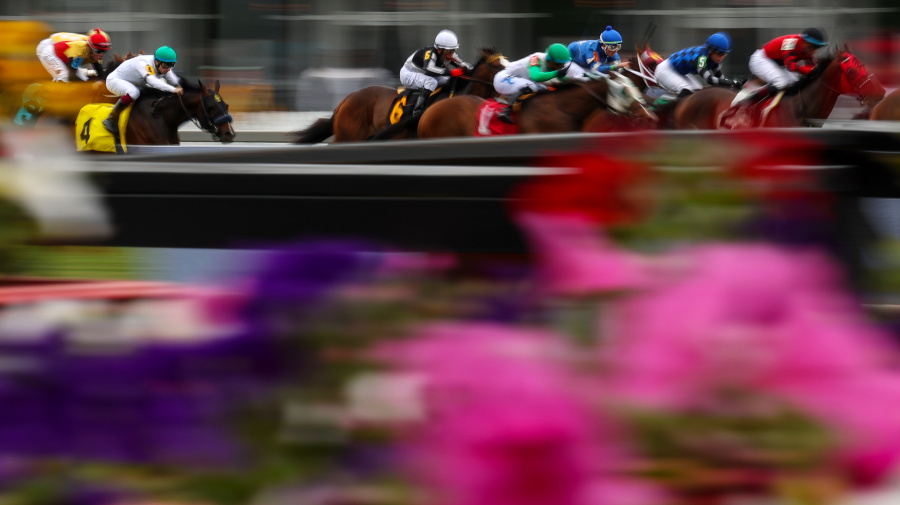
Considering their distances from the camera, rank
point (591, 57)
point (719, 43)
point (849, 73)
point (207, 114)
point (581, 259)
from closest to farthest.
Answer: point (581, 259)
point (849, 73)
point (207, 114)
point (591, 57)
point (719, 43)

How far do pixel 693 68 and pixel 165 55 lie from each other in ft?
20.6

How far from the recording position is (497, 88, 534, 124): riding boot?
40.5ft

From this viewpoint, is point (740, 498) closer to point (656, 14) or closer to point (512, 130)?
point (512, 130)

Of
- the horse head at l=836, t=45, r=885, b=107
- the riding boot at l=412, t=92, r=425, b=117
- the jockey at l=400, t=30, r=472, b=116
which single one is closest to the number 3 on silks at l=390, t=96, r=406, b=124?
the riding boot at l=412, t=92, r=425, b=117

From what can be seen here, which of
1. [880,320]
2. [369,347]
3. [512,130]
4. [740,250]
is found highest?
[740,250]

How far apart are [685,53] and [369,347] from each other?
562 inches

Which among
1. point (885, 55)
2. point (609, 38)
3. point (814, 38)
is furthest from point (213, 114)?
point (885, 55)

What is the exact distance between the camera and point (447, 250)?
1.61m

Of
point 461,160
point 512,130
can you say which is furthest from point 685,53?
point 461,160

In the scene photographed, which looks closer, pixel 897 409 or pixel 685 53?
pixel 897 409

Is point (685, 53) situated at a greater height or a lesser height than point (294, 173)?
lesser

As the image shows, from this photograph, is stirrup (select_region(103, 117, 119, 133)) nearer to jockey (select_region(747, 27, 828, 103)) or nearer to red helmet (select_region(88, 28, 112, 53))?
red helmet (select_region(88, 28, 112, 53))

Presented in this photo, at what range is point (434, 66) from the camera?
14.7 m

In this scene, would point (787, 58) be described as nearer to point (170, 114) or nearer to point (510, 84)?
point (510, 84)
